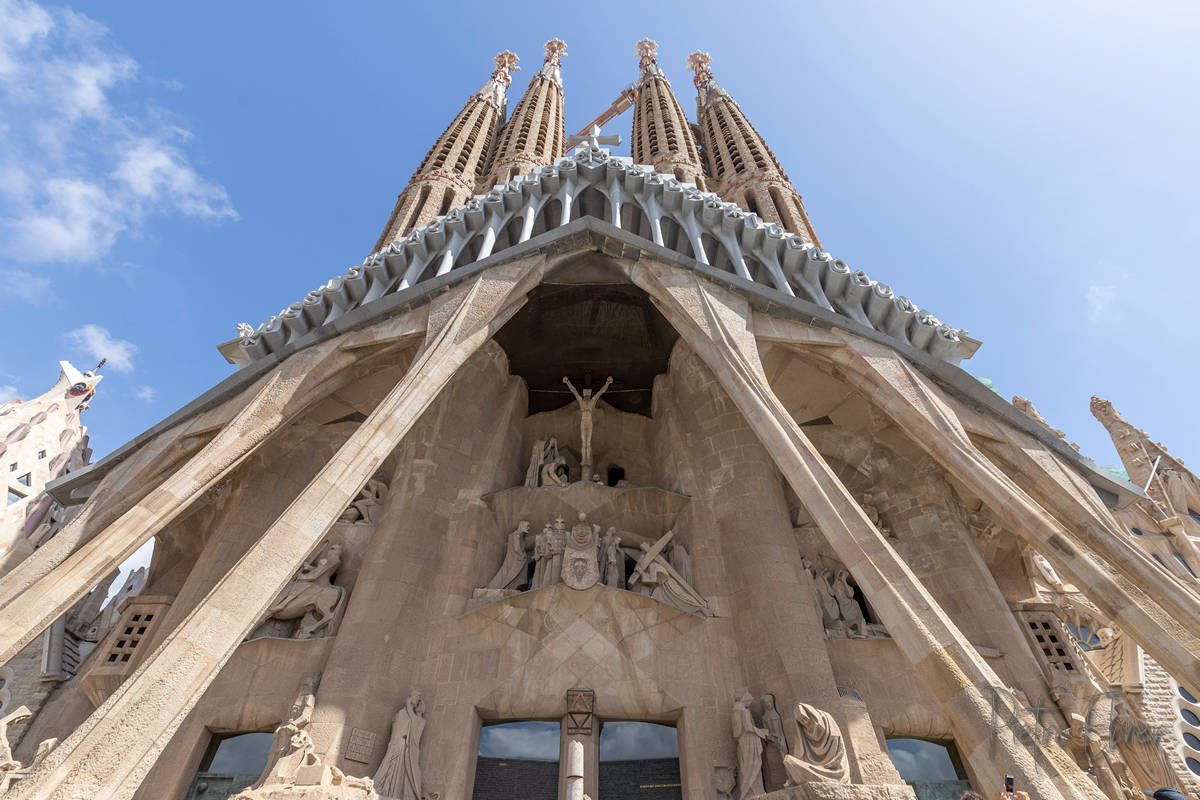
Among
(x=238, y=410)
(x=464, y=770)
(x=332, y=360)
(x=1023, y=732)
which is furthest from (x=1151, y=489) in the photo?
(x=238, y=410)

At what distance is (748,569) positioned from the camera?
31.2ft

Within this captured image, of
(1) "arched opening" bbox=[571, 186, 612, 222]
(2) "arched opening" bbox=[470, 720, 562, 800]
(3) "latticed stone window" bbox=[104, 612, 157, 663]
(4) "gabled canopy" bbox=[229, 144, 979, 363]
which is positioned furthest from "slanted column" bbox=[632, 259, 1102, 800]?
(3) "latticed stone window" bbox=[104, 612, 157, 663]

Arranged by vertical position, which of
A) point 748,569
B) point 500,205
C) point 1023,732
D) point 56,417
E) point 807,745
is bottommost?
point 1023,732

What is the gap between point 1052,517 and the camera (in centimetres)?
749

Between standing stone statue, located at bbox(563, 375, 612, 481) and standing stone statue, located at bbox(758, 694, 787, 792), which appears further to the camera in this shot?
standing stone statue, located at bbox(563, 375, 612, 481)

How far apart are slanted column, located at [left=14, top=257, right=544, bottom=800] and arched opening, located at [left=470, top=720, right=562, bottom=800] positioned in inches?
153

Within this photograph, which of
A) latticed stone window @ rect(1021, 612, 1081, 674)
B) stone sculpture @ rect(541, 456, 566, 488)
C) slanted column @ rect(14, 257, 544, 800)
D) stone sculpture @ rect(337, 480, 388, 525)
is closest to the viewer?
slanted column @ rect(14, 257, 544, 800)

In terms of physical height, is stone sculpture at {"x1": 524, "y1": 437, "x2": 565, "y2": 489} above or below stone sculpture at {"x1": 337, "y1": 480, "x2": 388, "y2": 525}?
above

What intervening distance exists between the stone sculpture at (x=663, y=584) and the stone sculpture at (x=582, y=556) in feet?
2.13

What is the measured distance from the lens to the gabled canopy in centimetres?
1089

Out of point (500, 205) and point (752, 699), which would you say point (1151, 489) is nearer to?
point (752, 699)

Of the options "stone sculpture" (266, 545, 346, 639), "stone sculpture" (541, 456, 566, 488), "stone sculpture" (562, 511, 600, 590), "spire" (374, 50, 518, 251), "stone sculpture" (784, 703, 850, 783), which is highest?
"spire" (374, 50, 518, 251)

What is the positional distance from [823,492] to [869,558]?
906mm

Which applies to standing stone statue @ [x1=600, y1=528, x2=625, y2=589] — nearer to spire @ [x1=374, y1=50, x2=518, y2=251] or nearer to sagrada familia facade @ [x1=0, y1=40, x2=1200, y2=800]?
sagrada familia facade @ [x1=0, y1=40, x2=1200, y2=800]
